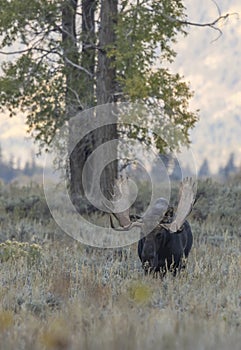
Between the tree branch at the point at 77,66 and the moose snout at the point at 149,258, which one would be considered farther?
the tree branch at the point at 77,66

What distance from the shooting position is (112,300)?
32.0 feet

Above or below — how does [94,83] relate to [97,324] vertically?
above

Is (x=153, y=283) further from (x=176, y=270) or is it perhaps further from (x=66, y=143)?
(x=66, y=143)

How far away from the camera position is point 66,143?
75.0 ft

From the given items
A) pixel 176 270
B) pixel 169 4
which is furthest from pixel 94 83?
pixel 176 270

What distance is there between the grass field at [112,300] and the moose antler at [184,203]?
0.70 meters

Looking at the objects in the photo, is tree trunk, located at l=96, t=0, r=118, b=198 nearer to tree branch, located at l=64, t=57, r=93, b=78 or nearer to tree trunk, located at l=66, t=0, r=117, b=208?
tree trunk, located at l=66, t=0, r=117, b=208

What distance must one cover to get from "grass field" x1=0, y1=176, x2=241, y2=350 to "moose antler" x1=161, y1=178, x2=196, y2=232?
0.70 m

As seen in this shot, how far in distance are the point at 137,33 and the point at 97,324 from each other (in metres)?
12.8

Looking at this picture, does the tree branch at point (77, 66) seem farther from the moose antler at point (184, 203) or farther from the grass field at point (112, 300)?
the moose antler at point (184, 203)

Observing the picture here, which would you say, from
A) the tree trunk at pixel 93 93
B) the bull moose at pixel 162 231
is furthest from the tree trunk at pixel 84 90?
the bull moose at pixel 162 231

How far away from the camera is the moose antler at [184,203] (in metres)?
11.5

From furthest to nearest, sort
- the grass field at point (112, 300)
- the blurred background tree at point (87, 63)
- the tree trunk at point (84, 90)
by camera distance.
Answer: the tree trunk at point (84, 90) → the blurred background tree at point (87, 63) → the grass field at point (112, 300)

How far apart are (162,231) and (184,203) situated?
627 mm
